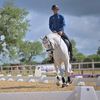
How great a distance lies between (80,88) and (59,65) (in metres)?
6.17

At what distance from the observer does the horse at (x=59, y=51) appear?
1173cm

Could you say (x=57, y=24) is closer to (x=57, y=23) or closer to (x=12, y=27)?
(x=57, y=23)

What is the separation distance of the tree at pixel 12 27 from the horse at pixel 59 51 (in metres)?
49.7

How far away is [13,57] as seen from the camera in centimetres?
6206

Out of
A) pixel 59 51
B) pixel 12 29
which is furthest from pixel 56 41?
pixel 12 29

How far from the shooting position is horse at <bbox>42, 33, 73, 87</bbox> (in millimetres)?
11727

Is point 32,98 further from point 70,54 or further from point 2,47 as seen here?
point 2,47

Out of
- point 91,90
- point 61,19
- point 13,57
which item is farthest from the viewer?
point 13,57

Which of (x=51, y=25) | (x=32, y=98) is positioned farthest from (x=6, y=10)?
(x=32, y=98)

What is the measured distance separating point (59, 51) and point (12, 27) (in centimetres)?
5062

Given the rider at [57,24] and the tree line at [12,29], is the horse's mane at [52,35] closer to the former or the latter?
the rider at [57,24]

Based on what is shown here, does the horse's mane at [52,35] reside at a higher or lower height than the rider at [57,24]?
lower

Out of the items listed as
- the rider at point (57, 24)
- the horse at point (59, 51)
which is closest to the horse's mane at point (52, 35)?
the horse at point (59, 51)

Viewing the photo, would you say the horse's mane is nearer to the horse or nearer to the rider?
the horse
